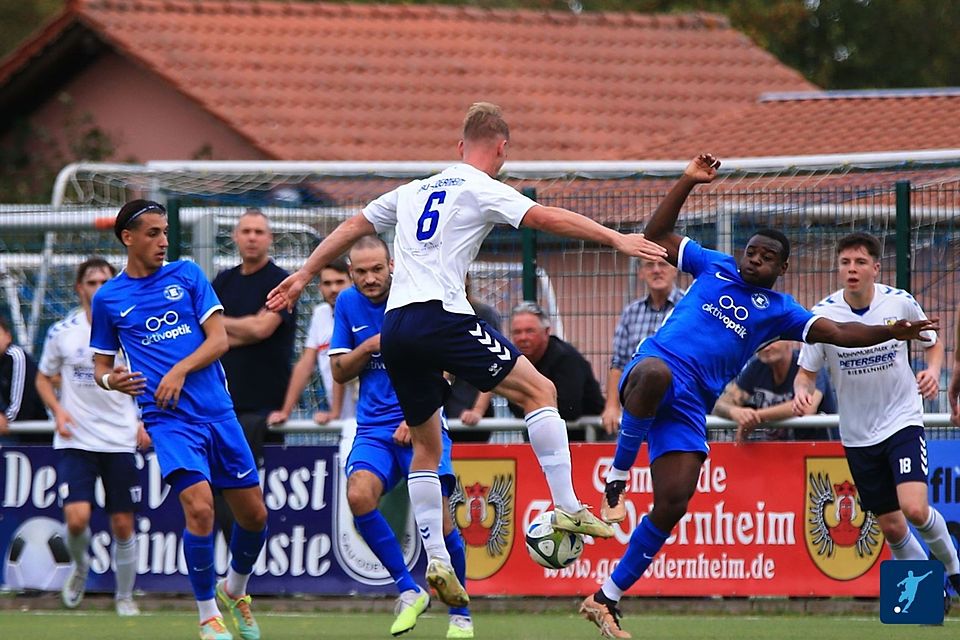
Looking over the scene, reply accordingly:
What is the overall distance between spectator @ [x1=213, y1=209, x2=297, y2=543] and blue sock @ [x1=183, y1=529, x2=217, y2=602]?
2.66m

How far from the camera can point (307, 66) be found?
2428 cm

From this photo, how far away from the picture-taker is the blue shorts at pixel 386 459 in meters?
10.0

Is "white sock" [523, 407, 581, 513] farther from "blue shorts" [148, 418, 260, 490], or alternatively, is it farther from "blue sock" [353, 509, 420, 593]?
"blue shorts" [148, 418, 260, 490]

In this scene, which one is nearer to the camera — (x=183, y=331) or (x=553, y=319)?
(x=183, y=331)

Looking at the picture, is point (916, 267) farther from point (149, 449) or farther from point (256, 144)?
point (256, 144)

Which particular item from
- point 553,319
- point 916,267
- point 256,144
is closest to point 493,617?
point 553,319

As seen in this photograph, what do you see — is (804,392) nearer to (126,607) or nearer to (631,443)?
(631,443)

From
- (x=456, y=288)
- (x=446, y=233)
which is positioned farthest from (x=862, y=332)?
(x=446, y=233)

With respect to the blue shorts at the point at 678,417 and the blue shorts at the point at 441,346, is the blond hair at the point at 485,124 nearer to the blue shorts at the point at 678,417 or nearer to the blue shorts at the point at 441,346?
the blue shorts at the point at 441,346

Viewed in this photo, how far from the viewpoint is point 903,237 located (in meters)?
11.7

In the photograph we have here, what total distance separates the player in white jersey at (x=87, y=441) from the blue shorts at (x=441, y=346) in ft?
13.3

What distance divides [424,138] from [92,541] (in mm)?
11271

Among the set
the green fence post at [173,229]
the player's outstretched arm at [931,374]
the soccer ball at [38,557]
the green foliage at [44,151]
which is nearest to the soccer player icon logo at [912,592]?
the player's outstretched arm at [931,374]

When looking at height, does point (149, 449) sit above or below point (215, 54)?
below
